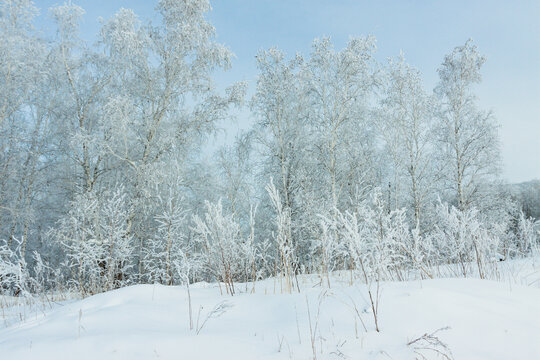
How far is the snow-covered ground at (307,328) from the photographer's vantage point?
6.05 ft

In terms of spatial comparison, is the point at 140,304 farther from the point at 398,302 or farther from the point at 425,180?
the point at 425,180

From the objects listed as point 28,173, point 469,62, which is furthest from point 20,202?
point 469,62

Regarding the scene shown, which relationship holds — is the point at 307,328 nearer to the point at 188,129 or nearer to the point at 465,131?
the point at 188,129

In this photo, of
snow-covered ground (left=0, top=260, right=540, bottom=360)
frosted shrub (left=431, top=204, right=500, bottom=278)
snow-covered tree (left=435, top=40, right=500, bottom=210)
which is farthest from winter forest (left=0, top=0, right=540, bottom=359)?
snow-covered ground (left=0, top=260, right=540, bottom=360)

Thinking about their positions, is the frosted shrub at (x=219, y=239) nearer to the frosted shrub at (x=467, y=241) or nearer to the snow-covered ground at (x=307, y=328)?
the snow-covered ground at (x=307, y=328)

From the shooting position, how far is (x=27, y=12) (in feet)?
34.7

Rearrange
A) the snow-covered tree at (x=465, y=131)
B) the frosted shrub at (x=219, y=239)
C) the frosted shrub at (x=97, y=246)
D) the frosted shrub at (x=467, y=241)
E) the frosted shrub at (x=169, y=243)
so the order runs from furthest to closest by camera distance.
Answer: the snow-covered tree at (x=465, y=131) < the frosted shrub at (x=169, y=243) < the frosted shrub at (x=97, y=246) < the frosted shrub at (x=467, y=241) < the frosted shrub at (x=219, y=239)

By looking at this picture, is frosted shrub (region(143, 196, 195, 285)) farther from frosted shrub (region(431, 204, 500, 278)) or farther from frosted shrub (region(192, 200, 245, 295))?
frosted shrub (region(431, 204, 500, 278))

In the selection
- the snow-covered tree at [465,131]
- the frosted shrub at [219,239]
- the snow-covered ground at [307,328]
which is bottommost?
the snow-covered ground at [307,328]

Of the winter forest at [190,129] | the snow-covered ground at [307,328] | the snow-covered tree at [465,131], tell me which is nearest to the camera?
the snow-covered ground at [307,328]

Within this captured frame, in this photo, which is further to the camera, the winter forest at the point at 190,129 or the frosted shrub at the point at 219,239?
the winter forest at the point at 190,129

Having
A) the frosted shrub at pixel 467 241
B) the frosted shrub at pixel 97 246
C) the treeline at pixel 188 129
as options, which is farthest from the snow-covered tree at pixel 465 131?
the frosted shrub at pixel 97 246

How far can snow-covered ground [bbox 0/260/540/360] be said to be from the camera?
184cm

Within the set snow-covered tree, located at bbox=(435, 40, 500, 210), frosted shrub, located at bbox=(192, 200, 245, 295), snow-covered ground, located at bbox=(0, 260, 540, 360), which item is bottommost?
snow-covered ground, located at bbox=(0, 260, 540, 360)
